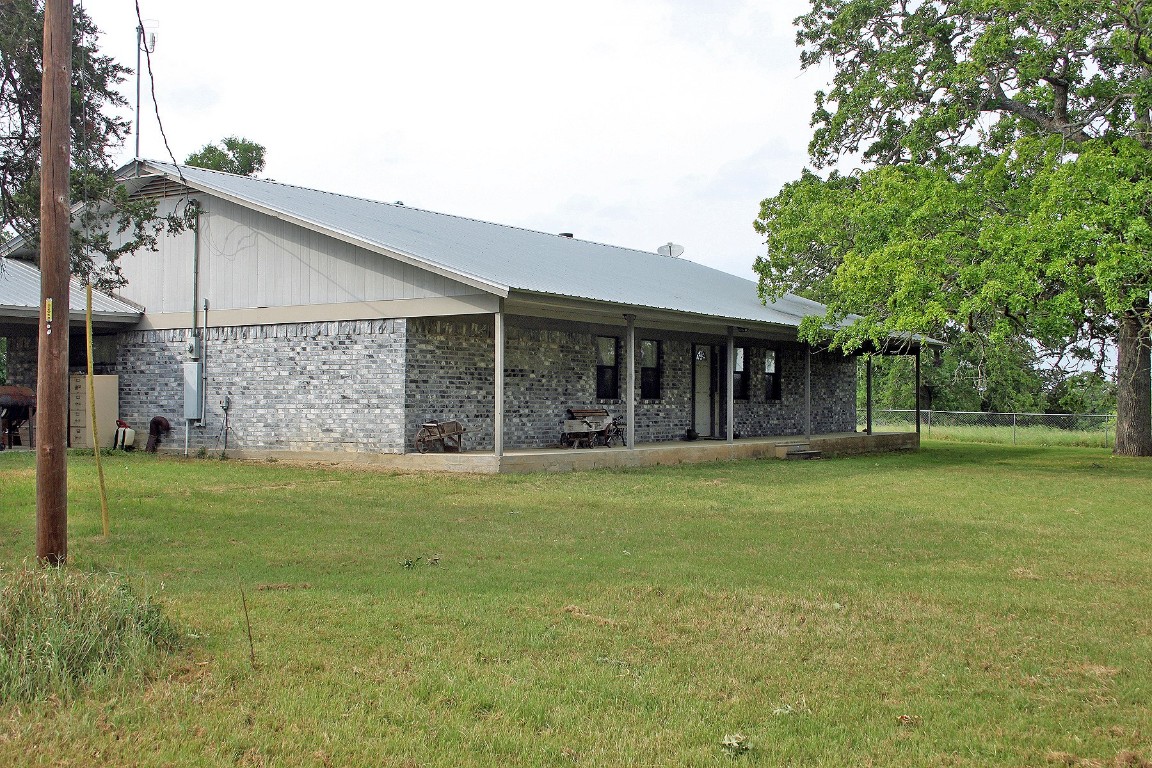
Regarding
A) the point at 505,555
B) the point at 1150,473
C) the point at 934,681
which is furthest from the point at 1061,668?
the point at 1150,473

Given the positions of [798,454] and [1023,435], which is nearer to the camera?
[798,454]

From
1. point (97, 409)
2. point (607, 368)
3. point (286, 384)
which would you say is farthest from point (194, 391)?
point (607, 368)

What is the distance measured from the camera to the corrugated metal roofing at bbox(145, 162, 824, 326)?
16906 millimetres

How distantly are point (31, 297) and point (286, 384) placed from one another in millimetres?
5593

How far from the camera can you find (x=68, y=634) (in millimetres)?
5219

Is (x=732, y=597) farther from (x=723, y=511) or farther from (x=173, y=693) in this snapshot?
(x=723, y=511)

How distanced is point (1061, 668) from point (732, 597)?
232 centimetres

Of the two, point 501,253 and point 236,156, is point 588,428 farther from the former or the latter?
point 236,156

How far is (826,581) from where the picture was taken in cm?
810

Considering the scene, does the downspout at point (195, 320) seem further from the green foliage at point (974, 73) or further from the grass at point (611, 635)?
the green foliage at point (974, 73)

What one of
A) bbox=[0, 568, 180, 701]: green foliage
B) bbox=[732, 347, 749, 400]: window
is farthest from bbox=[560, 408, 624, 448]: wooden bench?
bbox=[0, 568, 180, 701]: green foliage

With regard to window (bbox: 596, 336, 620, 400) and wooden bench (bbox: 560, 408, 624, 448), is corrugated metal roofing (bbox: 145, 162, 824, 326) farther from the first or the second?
wooden bench (bbox: 560, 408, 624, 448)

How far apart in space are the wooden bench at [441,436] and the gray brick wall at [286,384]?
379 millimetres

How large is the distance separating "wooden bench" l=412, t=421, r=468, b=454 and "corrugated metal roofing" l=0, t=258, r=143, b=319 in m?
7.24
